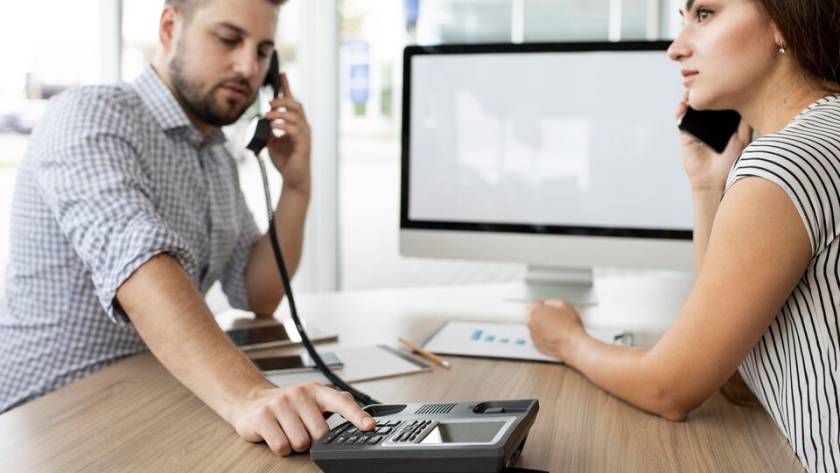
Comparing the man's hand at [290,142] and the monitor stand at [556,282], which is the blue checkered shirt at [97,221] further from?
the monitor stand at [556,282]

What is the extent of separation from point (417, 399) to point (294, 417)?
0.23 m

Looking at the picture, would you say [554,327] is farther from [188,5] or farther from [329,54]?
[329,54]

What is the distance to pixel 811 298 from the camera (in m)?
0.82

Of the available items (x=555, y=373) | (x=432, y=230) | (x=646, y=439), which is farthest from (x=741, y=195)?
(x=432, y=230)

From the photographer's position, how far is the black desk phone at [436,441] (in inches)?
27.6

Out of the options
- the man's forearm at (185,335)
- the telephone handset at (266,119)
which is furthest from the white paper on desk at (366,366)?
the telephone handset at (266,119)

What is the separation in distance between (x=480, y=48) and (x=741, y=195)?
3.19 ft

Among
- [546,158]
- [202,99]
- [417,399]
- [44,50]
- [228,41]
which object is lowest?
[417,399]

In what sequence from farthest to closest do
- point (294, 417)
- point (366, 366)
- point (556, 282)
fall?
point (556, 282) < point (366, 366) < point (294, 417)

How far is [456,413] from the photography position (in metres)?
0.81

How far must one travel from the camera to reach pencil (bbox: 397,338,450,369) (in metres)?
1.20

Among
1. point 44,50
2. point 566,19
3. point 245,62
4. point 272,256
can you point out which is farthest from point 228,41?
point 566,19

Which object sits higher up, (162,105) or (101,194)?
(162,105)

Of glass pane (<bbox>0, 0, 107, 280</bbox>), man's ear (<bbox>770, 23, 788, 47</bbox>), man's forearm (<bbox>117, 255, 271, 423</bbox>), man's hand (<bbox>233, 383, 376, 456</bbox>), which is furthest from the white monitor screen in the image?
glass pane (<bbox>0, 0, 107, 280</bbox>)
